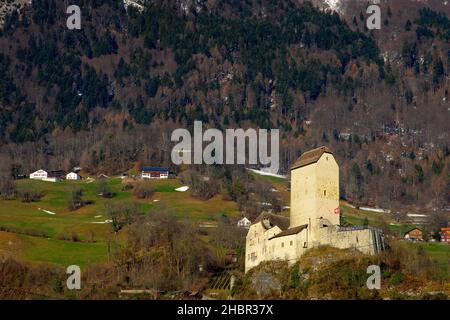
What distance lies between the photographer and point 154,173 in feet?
546

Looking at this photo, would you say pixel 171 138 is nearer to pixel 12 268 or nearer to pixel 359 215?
pixel 359 215

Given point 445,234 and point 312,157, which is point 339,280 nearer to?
point 312,157

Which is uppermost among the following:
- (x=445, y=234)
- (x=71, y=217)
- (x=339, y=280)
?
(x=339, y=280)

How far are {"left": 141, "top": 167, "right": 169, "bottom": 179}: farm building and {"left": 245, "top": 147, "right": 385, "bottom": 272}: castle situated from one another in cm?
7882

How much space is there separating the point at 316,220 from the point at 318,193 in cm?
211

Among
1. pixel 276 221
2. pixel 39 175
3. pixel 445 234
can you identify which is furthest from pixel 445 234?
pixel 39 175

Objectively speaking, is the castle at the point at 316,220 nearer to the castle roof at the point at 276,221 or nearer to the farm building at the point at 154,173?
the castle roof at the point at 276,221

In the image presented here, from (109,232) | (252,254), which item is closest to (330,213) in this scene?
(252,254)

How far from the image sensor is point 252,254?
90250 mm

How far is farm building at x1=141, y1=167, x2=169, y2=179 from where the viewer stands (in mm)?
164875

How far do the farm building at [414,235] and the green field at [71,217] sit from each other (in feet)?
76.2
